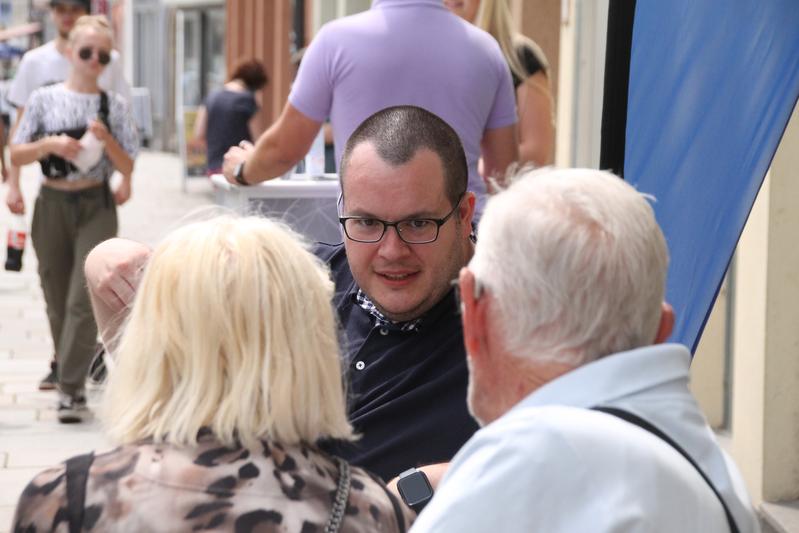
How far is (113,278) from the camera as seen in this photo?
2926 millimetres

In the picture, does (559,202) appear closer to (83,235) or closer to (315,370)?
(315,370)

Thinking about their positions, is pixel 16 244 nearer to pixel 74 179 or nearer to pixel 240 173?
pixel 74 179

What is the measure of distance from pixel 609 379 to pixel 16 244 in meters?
6.27

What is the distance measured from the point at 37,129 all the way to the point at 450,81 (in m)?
Answer: 3.11

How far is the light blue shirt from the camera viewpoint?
5.39ft

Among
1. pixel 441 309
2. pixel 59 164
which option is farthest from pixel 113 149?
pixel 441 309

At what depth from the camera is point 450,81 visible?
4250 mm

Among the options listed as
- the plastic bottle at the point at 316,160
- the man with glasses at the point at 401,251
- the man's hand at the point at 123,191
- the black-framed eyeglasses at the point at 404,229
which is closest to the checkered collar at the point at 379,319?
the man with glasses at the point at 401,251

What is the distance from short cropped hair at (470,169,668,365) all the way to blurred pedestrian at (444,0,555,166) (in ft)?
10.5

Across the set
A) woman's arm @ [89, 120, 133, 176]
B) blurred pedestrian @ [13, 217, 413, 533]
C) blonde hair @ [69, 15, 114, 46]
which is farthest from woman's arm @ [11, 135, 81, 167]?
blurred pedestrian @ [13, 217, 413, 533]

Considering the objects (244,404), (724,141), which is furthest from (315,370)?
(724,141)

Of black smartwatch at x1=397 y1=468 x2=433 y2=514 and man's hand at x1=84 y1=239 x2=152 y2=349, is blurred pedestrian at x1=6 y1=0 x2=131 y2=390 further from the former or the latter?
black smartwatch at x1=397 y1=468 x2=433 y2=514

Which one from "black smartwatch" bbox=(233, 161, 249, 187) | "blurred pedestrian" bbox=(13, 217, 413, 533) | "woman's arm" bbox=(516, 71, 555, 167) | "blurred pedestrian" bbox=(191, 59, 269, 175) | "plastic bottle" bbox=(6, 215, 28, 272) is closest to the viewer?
"blurred pedestrian" bbox=(13, 217, 413, 533)

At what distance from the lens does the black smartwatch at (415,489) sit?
2494mm
